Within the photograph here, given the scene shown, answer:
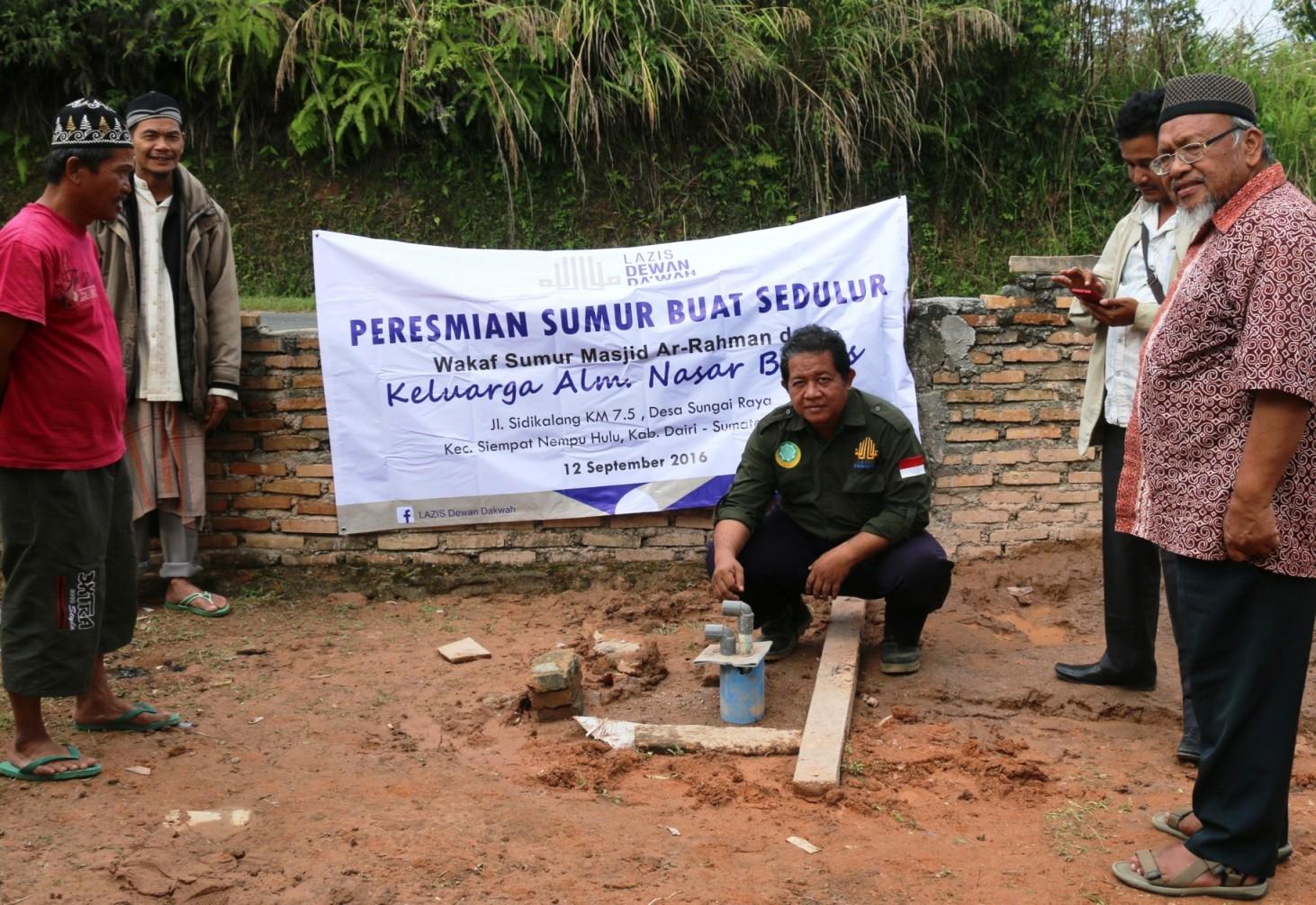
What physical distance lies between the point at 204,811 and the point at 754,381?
3.19 metres

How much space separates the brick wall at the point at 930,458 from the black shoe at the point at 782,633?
42.7 inches

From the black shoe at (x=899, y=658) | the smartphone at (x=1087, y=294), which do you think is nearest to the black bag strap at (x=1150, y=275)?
the smartphone at (x=1087, y=294)

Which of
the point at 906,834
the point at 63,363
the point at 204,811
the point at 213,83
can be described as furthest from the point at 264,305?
the point at 906,834

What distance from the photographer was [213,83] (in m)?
8.78

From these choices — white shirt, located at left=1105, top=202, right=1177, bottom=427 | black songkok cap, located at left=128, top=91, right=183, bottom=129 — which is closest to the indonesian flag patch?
white shirt, located at left=1105, top=202, right=1177, bottom=427

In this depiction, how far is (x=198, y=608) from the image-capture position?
5.48 meters

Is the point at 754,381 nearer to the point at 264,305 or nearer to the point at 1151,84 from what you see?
the point at 264,305

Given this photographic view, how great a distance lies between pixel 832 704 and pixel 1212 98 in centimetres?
220

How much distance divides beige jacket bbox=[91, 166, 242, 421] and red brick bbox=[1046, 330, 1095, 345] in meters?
3.83

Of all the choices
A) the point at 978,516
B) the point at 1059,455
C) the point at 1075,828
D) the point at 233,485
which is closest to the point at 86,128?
the point at 233,485

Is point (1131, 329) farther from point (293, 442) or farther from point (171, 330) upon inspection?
point (171, 330)

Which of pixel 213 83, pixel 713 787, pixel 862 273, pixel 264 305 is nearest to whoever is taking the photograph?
pixel 713 787

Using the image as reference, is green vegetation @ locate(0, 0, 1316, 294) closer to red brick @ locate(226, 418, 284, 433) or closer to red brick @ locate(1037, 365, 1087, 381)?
red brick @ locate(1037, 365, 1087, 381)

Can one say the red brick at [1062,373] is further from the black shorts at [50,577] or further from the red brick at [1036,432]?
the black shorts at [50,577]
